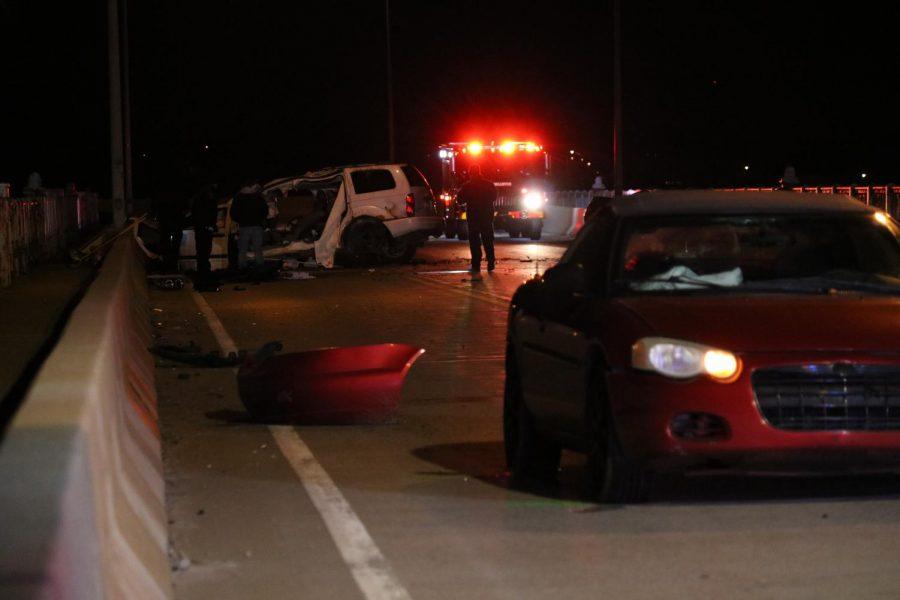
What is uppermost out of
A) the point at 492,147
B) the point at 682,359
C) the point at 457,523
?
the point at 492,147

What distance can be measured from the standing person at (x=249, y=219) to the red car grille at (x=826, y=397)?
1939 cm

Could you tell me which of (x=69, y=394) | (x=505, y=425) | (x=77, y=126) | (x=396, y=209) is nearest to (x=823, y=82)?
(x=77, y=126)

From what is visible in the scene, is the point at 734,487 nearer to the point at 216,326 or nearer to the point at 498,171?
the point at 216,326

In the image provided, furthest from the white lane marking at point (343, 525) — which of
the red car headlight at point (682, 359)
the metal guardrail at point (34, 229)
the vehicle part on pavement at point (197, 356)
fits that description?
the metal guardrail at point (34, 229)

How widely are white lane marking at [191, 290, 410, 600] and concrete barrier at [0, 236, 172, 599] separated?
777 millimetres

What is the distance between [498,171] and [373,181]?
A: 47.6ft

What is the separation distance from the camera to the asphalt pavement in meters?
6.47

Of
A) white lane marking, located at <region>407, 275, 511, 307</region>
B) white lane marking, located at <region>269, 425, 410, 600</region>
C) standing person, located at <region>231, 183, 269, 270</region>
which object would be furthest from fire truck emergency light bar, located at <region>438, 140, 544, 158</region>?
white lane marking, located at <region>269, 425, 410, 600</region>

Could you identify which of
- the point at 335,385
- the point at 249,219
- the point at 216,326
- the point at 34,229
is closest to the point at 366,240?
the point at 249,219

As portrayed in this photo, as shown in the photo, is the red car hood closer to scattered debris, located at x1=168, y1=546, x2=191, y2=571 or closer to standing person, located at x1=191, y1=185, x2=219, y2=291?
scattered debris, located at x1=168, y1=546, x2=191, y2=571

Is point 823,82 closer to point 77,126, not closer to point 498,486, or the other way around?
point 77,126

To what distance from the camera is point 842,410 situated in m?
7.30

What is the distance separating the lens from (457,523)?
7.68 m

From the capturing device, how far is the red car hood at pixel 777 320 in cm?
738
